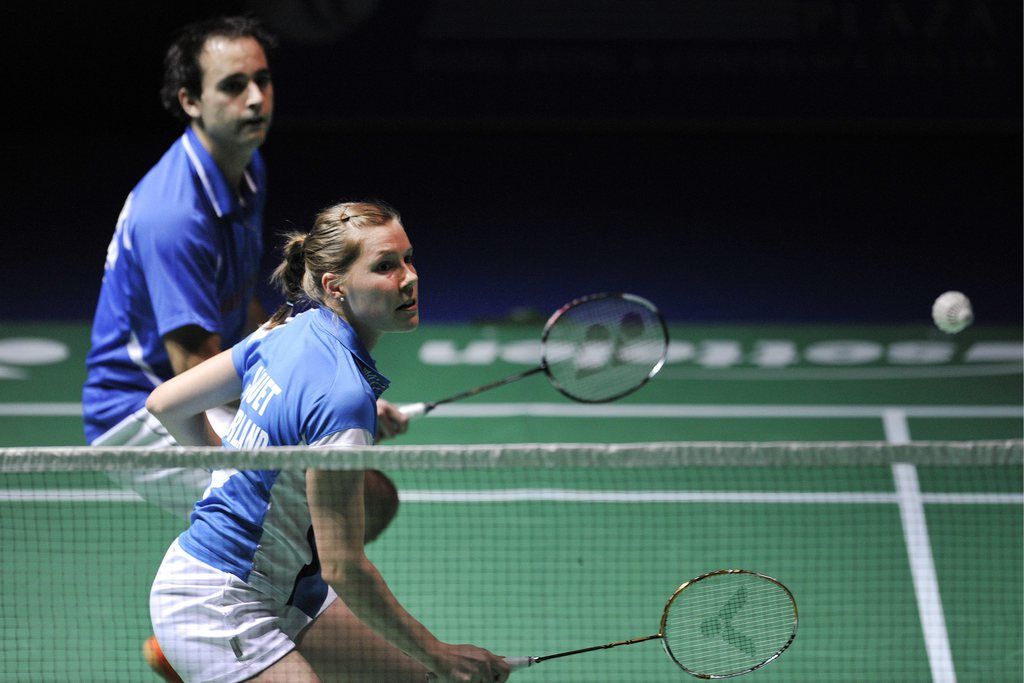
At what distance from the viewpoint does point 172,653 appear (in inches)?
121

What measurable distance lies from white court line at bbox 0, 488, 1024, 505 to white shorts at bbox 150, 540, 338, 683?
2.50m

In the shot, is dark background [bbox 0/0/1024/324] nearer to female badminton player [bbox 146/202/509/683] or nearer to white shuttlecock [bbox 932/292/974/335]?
white shuttlecock [bbox 932/292/974/335]

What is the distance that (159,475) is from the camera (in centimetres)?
389

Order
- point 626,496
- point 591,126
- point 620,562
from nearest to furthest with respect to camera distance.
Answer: point 620,562, point 626,496, point 591,126

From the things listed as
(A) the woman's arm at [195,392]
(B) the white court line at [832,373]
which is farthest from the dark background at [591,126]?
(A) the woman's arm at [195,392]

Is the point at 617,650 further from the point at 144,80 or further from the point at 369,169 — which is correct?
the point at 144,80

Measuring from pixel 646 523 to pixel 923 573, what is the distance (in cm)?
109

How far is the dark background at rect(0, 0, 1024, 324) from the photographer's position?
9.18m

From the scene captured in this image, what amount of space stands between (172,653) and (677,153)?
792 cm

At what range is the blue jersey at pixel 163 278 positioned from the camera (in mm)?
4016

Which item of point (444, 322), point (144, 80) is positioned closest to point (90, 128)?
point (144, 80)

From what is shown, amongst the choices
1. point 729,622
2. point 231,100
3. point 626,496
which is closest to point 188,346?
point 231,100

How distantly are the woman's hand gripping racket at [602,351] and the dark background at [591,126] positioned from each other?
4188 millimetres

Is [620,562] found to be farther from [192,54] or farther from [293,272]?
[192,54]
